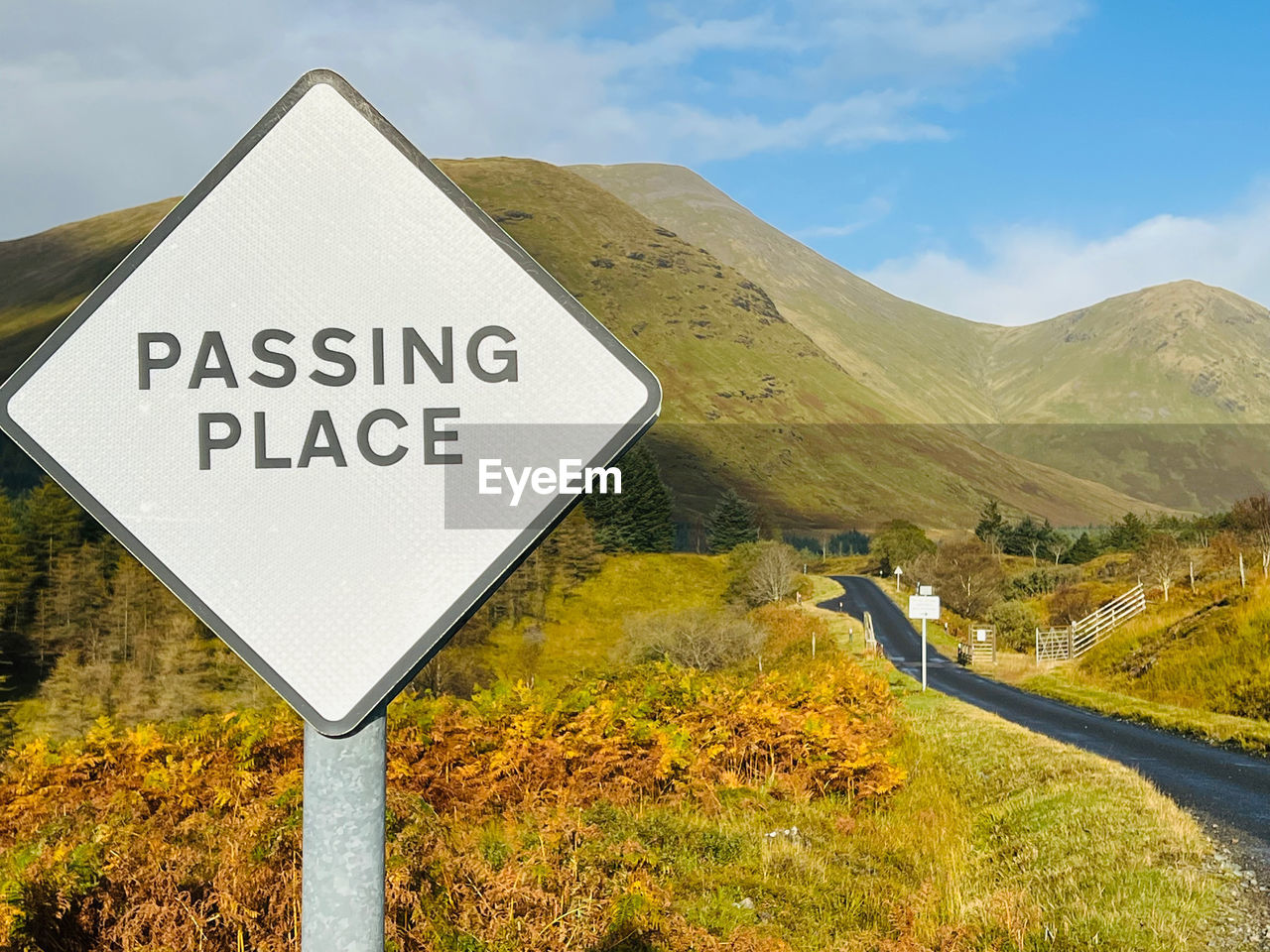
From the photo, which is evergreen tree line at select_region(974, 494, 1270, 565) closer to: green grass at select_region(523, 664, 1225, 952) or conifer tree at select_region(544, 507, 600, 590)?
conifer tree at select_region(544, 507, 600, 590)

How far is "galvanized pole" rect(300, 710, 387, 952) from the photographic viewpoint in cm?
124


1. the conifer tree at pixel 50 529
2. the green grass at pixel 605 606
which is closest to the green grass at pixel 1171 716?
the green grass at pixel 605 606

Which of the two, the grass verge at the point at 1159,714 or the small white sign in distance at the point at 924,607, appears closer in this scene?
the grass verge at the point at 1159,714

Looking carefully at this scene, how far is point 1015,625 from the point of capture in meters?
47.2

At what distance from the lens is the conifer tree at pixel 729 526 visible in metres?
100

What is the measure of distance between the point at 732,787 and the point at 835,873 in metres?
2.06

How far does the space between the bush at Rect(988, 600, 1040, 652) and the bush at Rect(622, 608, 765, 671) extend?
45.7ft

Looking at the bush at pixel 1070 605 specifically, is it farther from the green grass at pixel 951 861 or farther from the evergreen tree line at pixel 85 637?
the evergreen tree line at pixel 85 637

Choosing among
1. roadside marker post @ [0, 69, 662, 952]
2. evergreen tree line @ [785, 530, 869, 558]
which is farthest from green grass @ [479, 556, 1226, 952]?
evergreen tree line @ [785, 530, 869, 558]

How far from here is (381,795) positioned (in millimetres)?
1262

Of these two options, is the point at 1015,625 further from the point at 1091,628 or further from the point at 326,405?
the point at 326,405

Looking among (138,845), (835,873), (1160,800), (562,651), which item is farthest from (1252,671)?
(562,651)

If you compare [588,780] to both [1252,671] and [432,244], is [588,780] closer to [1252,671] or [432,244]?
[432,244]

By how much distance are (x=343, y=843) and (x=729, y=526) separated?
103051mm
